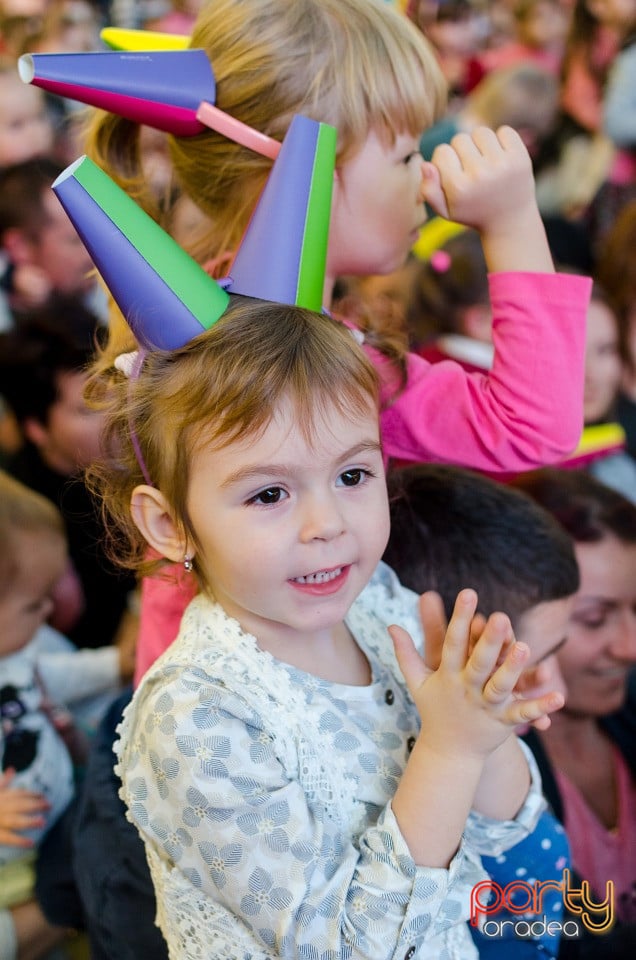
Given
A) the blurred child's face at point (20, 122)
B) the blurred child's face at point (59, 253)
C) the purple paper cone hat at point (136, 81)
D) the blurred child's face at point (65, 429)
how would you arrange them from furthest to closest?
1. the blurred child's face at point (20, 122)
2. the blurred child's face at point (59, 253)
3. the blurred child's face at point (65, 429)
4. the purple paper cone hat at point (136, 81)

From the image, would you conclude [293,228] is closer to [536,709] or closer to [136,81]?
[136,81]

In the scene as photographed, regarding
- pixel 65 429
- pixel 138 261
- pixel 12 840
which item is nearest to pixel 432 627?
pixel 138 261

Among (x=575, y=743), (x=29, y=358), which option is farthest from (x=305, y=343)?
(x=29, y=358)

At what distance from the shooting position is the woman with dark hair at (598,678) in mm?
1389

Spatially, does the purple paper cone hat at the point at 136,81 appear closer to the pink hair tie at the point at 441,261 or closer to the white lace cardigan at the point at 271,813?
the white lace cardigan at the point at 271,813

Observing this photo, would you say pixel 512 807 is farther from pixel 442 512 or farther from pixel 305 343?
pixel 305 343

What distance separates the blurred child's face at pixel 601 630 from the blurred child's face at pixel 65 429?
37.3 inches

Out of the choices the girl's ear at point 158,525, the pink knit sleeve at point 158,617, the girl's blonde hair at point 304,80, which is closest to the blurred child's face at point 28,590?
the pink knit sleeve at point 158,617

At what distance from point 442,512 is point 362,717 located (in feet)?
1.15

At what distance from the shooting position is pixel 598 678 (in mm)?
1444

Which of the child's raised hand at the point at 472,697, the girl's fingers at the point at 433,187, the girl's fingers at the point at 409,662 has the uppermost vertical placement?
the girl's fingers at the point at 433,187

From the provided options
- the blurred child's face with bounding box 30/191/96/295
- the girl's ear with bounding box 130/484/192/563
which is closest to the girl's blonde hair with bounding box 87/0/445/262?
the girl's ear with bounding box 130/484/192/563

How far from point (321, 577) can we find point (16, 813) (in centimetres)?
69

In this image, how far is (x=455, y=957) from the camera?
34.6 inches
